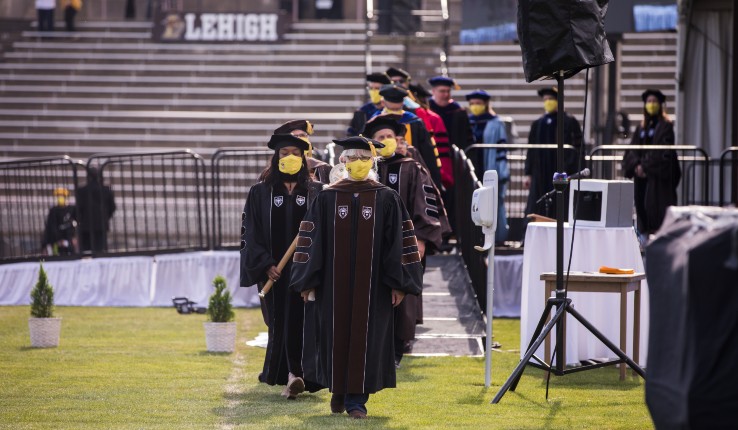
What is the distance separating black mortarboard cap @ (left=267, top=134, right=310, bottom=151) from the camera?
28.0ft

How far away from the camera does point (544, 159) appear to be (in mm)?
14172

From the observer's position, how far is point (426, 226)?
960cm

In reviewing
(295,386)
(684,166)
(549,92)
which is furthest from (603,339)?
(549,92)

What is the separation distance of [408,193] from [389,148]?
0.37m

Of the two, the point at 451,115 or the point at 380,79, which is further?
the point at 451,115

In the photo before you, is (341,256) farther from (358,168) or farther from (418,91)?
(418,91)

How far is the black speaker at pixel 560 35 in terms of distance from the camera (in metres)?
7.81

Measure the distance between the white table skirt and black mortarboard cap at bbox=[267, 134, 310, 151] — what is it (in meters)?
5.71

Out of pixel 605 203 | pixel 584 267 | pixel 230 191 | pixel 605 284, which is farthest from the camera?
pixel 230 191

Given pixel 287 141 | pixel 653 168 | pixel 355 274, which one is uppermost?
pixel 287 141

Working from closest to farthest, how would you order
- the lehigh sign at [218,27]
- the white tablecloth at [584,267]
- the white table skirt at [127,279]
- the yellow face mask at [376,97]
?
1. the white tablecloth at [584,267]
2. the yellow face mask at [376,97]
3. the white table skirt at [127,279]
4. the lehigh sign at [218,27]

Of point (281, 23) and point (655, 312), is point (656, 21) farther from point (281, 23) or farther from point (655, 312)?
point (281, 23)

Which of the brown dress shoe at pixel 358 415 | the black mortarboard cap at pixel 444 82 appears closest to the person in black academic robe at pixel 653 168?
the black mortarboard cap at pixel 444 82

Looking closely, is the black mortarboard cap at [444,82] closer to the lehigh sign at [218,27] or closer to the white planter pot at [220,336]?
the white planter pot at [220,336]
